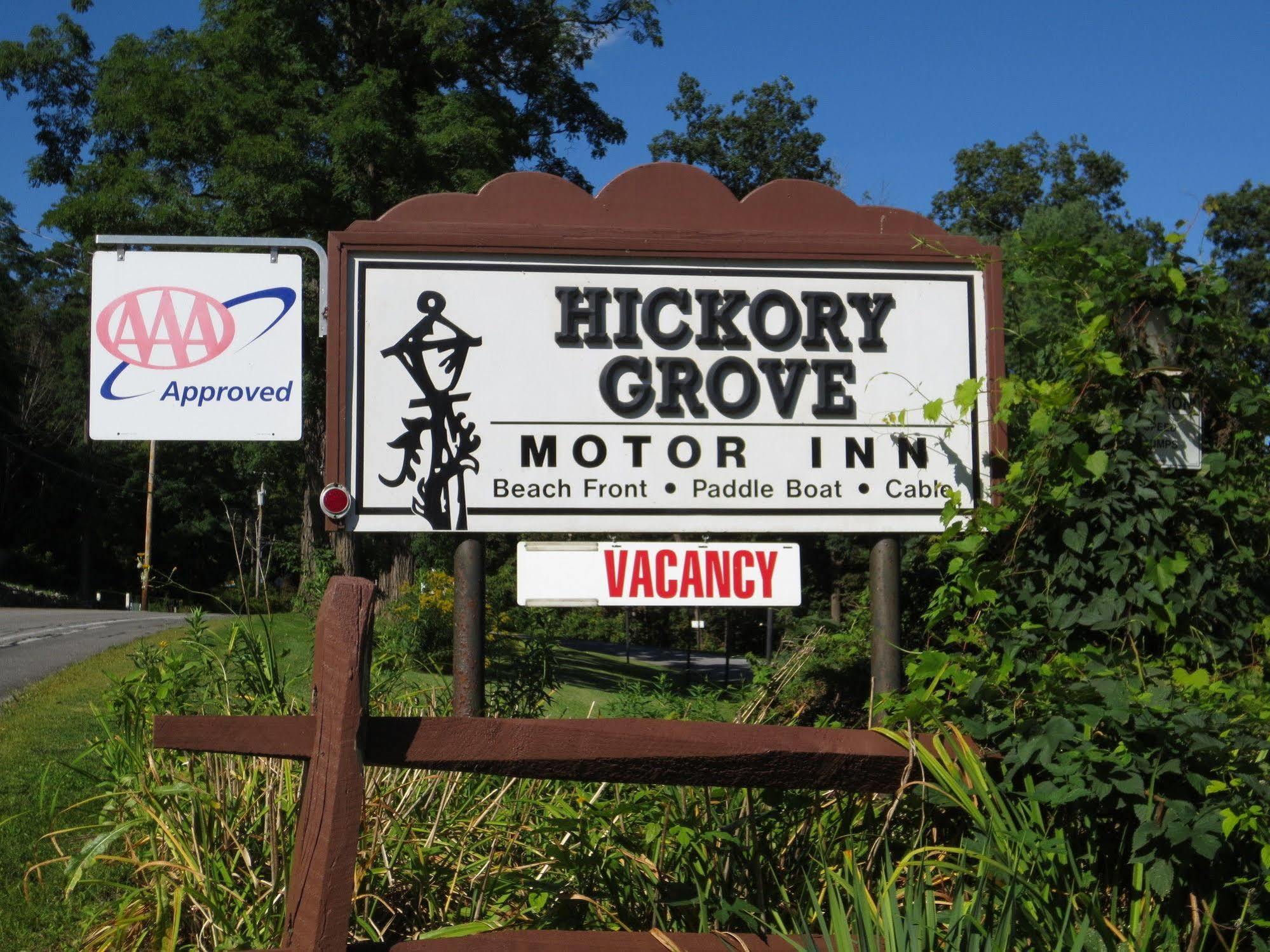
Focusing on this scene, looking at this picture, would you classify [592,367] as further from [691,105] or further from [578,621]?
[691,105]

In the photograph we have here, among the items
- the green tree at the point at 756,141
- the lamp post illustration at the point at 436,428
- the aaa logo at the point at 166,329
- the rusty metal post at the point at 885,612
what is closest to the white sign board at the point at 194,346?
the aaa logo at the point at 166,329

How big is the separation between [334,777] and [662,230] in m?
2.73

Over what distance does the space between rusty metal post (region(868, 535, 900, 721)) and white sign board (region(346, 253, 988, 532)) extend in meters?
0.13

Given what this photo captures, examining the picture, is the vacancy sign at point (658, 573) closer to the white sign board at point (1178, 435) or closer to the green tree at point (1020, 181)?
the white sign board at point (1178, 435)

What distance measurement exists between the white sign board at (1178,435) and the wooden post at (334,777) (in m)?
2.76

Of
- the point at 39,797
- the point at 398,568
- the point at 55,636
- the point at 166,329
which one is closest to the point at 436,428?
the point at 166,329

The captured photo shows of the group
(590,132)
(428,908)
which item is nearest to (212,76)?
(590,132)

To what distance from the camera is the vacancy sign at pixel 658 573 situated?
446cm

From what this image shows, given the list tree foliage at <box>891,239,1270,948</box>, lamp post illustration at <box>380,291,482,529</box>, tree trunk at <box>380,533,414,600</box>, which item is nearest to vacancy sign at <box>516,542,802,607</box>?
lamp post illustration at <box>380,291,482,529</box>

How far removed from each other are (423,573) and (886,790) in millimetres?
11501

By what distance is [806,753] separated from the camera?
2.95m

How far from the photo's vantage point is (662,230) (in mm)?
4676

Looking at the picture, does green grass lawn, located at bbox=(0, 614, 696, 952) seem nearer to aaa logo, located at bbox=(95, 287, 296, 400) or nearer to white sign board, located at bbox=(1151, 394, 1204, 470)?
aaa logo, located at bbox=(95, 287, 296, 400)

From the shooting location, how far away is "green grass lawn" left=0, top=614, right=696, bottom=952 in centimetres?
416
